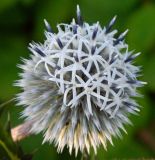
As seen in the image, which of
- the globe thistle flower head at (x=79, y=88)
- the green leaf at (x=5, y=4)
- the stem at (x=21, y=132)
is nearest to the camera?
the globe thistle flower head at (x=79, y=88)

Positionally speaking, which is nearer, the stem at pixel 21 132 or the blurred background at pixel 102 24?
the stem at pixel 21 132

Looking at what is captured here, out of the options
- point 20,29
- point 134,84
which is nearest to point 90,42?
point 134,84

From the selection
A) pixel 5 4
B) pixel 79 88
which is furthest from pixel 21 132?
pixel 5 4

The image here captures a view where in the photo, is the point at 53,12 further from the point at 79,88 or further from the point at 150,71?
the point at 79,88

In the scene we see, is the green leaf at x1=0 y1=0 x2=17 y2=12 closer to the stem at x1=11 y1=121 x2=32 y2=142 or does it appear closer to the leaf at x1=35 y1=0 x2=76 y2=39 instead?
the leaf at x1=35 y1=0 x2=76 y2=39

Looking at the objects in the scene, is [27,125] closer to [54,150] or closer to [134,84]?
[134,84]

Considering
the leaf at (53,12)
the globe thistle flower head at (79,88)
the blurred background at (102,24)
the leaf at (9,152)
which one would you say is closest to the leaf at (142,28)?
the blurred background at (102,24)

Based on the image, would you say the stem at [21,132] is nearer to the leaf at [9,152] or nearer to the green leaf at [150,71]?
the leaf at [9,152]
